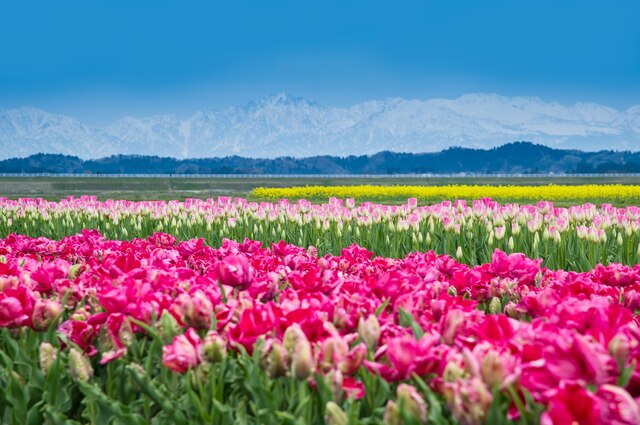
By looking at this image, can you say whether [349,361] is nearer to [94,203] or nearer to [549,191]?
[94,203]

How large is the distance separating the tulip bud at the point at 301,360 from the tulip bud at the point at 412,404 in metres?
0.30

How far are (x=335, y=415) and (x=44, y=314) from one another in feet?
4.60

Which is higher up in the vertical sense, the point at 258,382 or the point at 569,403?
the point at 569,403

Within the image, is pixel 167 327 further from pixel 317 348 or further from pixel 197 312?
pixel 317 348

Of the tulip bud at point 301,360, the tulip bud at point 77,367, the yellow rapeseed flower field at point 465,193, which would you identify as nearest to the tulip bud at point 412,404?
the tulip bud at point 301,360

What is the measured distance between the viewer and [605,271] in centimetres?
412

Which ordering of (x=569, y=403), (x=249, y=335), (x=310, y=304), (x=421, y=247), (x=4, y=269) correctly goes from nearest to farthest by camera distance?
1. (x=569, y=403)
2. (x=249, y=335)
3. (x=310, y=304)
4. (x=4, y=269)
5. (x=421, y=247)

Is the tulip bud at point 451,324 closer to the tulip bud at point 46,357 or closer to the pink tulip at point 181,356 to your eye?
the pink tulip at point 181,356

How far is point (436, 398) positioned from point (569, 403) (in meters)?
0.48

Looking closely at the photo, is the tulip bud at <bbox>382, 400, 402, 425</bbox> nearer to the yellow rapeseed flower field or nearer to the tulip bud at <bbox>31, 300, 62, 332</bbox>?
the tulip bud at <bbox>31, 300, 62, 332</bbox>

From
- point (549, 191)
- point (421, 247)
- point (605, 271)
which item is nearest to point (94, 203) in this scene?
point (421, 247)

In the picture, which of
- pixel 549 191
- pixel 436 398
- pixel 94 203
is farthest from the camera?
pixel 549 191

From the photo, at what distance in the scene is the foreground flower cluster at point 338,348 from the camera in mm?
1884

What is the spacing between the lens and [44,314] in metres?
2.84
